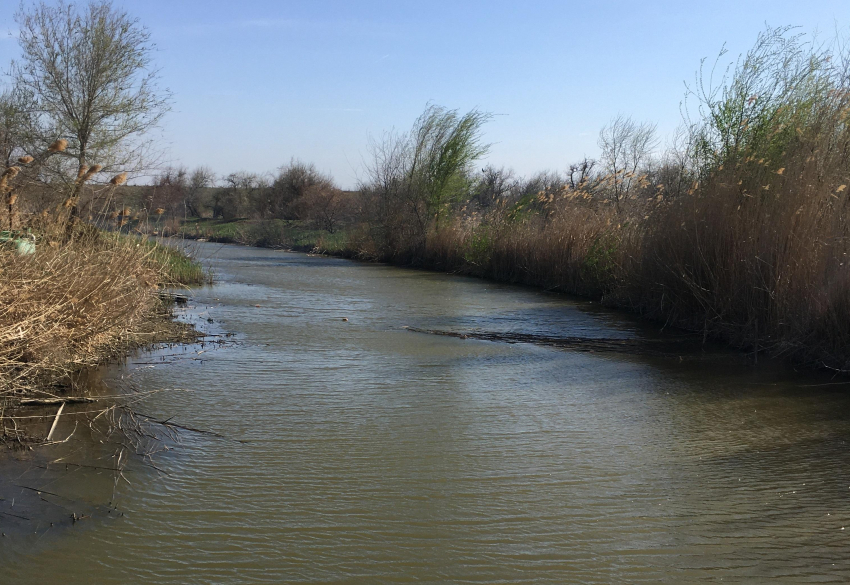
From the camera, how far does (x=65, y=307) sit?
18.2 ft

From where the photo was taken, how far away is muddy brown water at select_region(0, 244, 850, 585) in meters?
3.04

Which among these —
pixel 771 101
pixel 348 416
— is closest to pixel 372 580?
pixel 348 416

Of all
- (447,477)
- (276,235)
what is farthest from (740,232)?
(276,235)

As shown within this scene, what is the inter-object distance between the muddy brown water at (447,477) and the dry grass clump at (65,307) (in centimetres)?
42

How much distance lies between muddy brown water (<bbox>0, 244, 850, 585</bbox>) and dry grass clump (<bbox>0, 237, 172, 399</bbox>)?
1.39ft

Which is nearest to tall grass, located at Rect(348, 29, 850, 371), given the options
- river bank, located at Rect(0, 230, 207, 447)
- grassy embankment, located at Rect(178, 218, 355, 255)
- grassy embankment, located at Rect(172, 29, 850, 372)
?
grassy embankment, located at Rect(172, 29, 850, 372)

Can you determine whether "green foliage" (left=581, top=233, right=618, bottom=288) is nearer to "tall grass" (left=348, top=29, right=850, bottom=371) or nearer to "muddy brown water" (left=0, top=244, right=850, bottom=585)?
"tall grass" (left=348, top=29, right=850, bottom=371)

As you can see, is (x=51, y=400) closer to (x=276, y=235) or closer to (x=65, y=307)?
(x=65, y=307)

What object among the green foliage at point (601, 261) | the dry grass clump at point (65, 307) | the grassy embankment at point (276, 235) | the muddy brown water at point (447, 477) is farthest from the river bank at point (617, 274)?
the dry grass clump at point (65, 307)

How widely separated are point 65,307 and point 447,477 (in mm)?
3461

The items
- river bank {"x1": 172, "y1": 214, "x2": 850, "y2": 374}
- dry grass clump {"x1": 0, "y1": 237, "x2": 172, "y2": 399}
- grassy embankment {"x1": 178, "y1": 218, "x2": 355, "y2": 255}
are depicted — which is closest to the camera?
dry grass clump {"x1": 0, "y1": 237, "x2": 172, "y2": 399}

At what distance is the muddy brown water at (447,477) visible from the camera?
3043 millimetres

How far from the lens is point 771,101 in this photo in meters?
9.09

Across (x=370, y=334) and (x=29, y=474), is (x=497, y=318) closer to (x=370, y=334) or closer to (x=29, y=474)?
(x=370, y=334)
